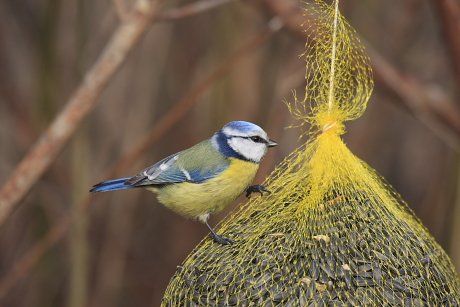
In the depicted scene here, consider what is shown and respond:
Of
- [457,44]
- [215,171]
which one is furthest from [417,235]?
[457,44]

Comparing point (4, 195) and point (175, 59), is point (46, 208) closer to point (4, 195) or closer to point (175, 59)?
point (175, 59)

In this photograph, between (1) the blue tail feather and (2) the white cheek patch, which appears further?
(1) the blue tail feather

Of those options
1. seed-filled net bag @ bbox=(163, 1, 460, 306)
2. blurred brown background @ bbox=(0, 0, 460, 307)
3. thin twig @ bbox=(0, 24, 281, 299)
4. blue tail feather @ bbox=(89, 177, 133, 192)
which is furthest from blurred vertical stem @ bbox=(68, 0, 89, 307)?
seed-filled net bag @ bbox=(163, 1, 460, 306)

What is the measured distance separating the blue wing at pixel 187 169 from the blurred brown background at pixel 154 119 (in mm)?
1646

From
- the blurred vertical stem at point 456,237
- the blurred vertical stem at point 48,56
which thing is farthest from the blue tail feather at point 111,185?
the blurred vertical stem at point 456,237

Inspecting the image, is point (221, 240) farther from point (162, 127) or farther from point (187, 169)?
point (162, 127)

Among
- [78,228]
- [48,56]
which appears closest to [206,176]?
[78,228]

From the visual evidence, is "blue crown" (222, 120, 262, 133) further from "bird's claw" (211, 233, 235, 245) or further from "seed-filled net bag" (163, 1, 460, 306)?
"bird's claw" (211, 233, 235, 245)

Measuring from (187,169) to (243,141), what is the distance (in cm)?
27

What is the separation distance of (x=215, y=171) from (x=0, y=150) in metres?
2.63

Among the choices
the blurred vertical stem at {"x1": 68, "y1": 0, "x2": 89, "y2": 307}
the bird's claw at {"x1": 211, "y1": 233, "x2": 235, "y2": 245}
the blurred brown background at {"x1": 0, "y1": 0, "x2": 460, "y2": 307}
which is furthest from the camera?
the blurred brown background at {"x1": 0, "y1": 0, "x2": 460, "y2": 307}

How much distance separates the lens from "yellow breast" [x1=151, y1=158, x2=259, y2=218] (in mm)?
3279

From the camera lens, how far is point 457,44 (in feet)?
13.3

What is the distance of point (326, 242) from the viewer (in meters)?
2.64
